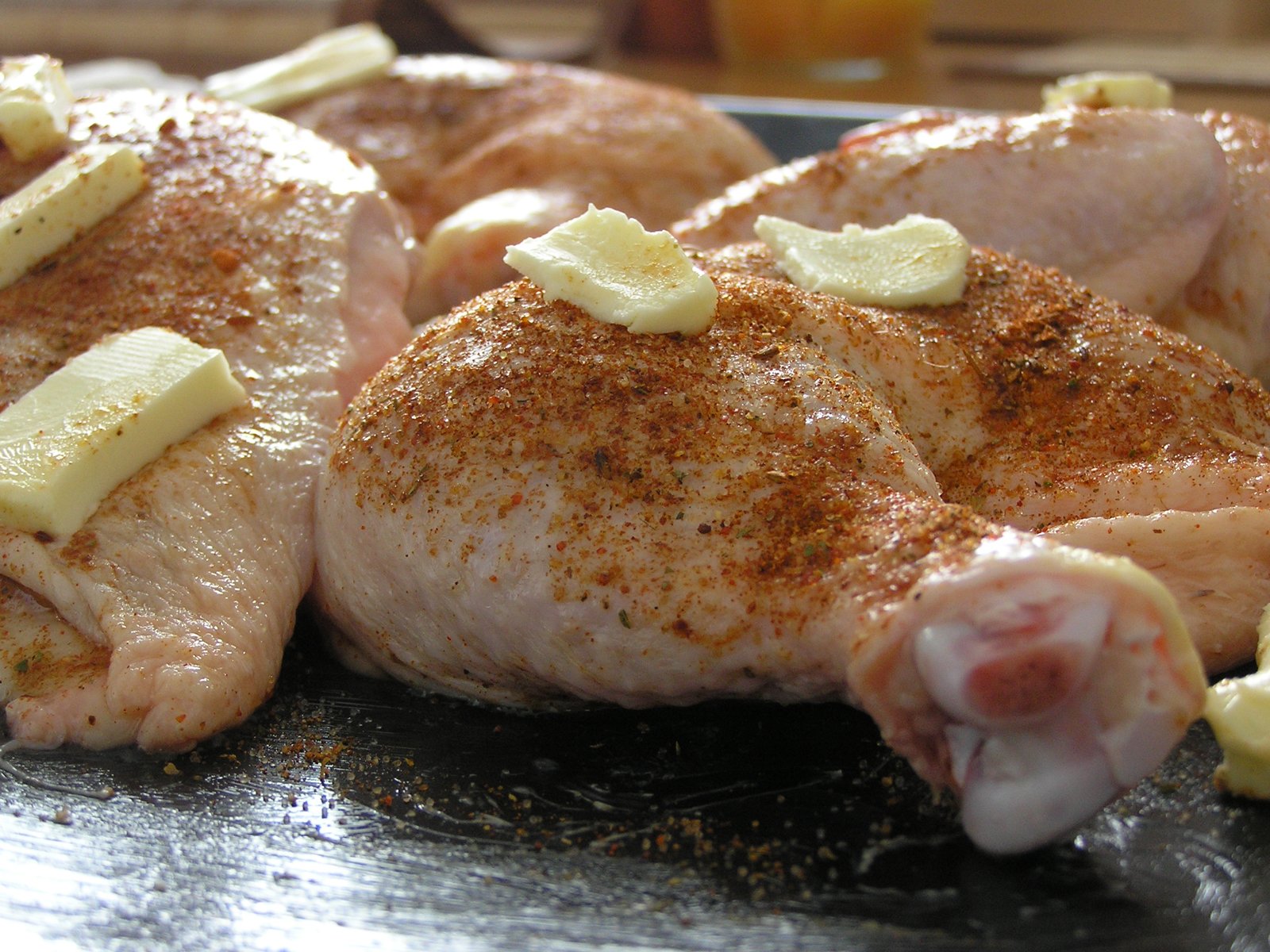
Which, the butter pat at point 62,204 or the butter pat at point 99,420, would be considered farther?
the butter pat at point 62,204

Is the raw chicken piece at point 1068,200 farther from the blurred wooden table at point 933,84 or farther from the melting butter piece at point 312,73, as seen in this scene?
the blurred wooden table at point 933,84

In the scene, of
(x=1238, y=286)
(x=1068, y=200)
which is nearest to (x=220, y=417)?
(x=1068, y=200)

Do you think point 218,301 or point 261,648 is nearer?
point 261,648

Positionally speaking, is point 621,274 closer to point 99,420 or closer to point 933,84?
point 99,420

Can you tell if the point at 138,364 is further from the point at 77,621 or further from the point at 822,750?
the point at 822,750

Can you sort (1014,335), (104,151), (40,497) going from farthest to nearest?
1. (104,151)
2. (1014,335)
3. (40,497)

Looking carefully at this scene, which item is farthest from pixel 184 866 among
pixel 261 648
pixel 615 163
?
pixel 615 163

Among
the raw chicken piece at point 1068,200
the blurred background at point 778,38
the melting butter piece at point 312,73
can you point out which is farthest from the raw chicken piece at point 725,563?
the blurred background at point 778,38

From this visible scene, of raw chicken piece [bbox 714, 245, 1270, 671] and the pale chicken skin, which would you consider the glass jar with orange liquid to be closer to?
the pale chicken skin
